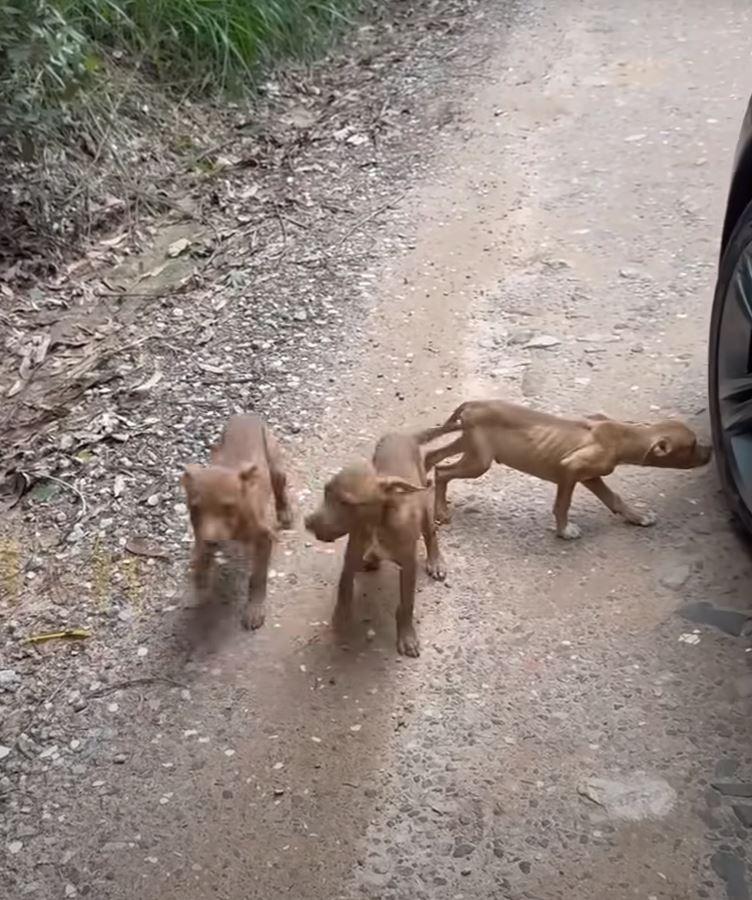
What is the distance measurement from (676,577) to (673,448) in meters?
0.37

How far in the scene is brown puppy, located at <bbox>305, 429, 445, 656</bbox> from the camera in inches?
122

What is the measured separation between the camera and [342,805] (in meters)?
2.86

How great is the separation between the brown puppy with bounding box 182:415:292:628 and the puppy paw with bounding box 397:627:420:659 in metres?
0.40

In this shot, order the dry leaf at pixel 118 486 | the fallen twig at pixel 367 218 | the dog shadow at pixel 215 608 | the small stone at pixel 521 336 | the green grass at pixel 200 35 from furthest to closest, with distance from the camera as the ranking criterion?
the green grass at pixel 200 35, the fallen twig at pixel 367 218, the small stone at pixel 521 336, the dry leaf at pixel 118 486, the dog shadow at pixel 215 608

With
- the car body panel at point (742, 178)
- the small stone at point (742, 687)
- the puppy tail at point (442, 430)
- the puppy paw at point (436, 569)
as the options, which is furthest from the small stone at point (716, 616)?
the car body panel at point (742, 178)

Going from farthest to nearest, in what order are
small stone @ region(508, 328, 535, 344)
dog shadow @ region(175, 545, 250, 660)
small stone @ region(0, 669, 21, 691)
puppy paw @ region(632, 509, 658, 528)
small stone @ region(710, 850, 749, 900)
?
small stone @ region(508, 328, 535, 344) → puppy paw @ region(632, 509, 658, 528) → dog shadow @ region(175, 545, 250, 660) → small stone @ region(0, 669, 21, 691) → small stone @ region(710, 850, 749, 900)

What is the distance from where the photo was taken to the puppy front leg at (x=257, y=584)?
3.37 m

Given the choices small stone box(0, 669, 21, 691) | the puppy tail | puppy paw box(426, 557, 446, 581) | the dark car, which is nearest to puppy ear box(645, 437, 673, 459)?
the dark car

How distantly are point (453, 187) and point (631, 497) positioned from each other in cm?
242

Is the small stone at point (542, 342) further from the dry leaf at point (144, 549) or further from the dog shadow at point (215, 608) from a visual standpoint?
the dry leaf at point (144, 549)

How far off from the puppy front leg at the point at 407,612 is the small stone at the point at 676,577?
0.70m

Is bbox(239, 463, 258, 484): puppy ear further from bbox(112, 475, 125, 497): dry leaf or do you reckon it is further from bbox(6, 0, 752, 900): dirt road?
bbox(112, 475, 125, 497): dry leaf

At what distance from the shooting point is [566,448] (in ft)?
11.3

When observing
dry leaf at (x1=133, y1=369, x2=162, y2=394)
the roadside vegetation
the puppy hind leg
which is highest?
the roadside vegetation
